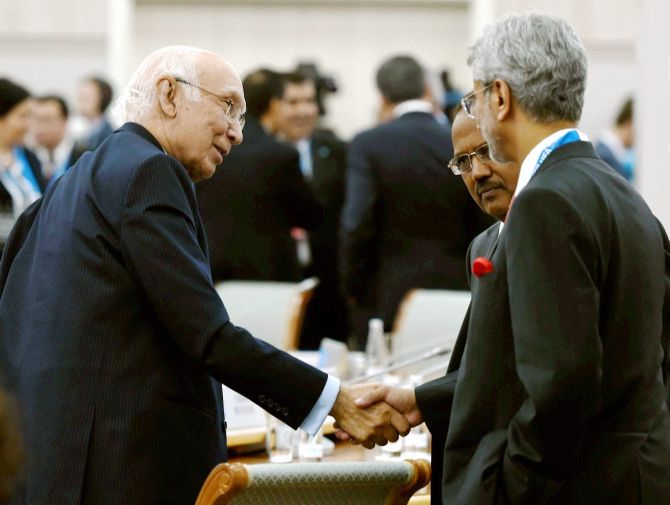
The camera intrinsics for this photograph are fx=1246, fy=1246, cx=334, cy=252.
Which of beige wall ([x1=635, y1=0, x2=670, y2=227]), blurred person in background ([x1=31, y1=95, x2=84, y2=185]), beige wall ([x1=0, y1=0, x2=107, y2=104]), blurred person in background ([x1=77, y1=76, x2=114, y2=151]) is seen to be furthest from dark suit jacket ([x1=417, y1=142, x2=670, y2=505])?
beige wall ([x1=0, y1=0, x2=107, y2=104])

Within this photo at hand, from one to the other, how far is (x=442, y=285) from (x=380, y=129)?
2.31 feet

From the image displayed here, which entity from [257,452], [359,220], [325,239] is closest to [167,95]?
[257,452]

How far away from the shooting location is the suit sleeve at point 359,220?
17.0 feet

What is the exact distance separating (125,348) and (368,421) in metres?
0.60

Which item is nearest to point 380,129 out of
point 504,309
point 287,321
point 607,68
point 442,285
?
point 442,285

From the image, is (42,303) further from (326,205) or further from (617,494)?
(326,205)

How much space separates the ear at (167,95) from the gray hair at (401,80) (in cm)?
279

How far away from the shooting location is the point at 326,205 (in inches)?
247

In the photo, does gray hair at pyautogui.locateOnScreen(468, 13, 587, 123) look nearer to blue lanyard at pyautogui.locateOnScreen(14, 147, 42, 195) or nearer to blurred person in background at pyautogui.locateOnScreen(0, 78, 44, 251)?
blurred person in background at pyautogui.locateOnScreen(0, 78, 44, 251)

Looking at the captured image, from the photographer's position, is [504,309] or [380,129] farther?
[380,129]

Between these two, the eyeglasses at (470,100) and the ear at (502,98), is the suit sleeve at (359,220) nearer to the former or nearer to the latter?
the eyeglasses at (470,100)

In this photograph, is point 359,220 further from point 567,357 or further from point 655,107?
point 567,357

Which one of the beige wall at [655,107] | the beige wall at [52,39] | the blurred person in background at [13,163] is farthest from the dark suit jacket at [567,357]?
the beige wall at [52,39]

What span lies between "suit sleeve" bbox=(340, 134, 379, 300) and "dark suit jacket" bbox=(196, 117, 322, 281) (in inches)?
10.0
